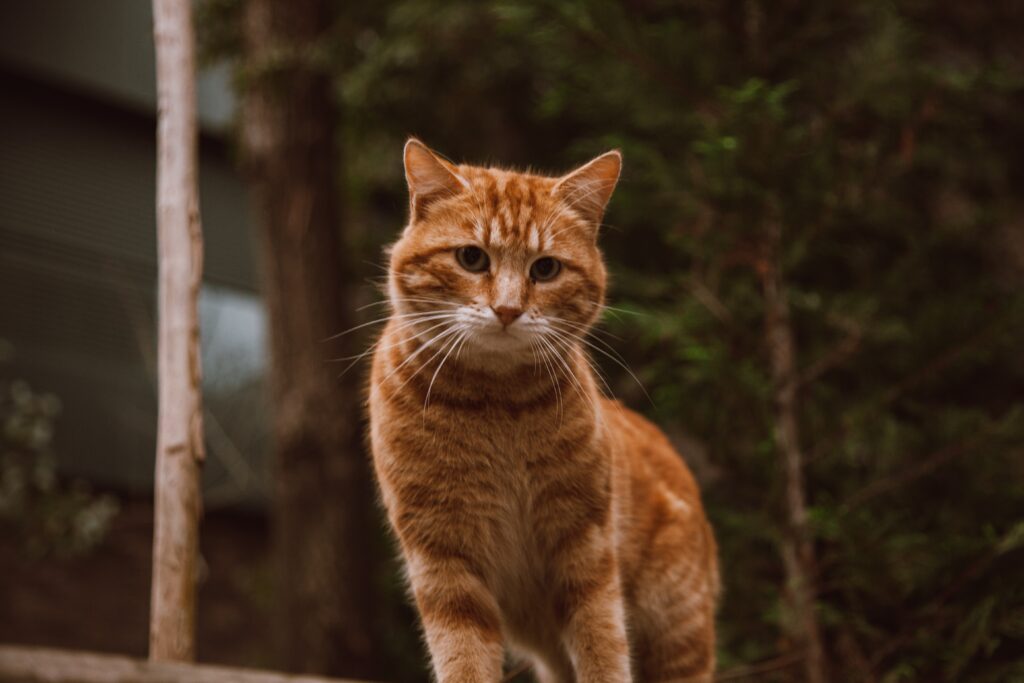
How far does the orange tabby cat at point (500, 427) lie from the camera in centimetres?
228

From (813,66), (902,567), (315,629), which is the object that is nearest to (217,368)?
(315,629)

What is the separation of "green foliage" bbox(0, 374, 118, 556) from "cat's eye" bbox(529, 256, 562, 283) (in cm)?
523

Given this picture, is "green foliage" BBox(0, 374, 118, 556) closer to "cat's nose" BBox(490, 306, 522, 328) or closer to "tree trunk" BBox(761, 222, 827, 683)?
"tree trunk" BBox(761, 222, 827, 683)

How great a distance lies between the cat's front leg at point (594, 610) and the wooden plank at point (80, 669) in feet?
3.05

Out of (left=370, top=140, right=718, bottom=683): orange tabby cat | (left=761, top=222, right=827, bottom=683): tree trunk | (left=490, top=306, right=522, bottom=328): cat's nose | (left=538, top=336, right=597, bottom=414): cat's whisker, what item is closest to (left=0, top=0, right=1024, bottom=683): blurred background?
(left=761, top=222, right=827, bottom=683): tree trunk

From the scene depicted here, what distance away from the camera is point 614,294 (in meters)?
4.39

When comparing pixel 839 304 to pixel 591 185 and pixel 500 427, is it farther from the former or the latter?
pixel 500 427

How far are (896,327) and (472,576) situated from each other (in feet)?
6.48

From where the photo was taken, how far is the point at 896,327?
3.49 m

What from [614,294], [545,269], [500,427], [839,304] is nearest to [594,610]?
[500,427]

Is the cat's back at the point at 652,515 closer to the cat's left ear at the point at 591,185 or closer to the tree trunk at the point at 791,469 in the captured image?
the tree trunk at the point at 791,469

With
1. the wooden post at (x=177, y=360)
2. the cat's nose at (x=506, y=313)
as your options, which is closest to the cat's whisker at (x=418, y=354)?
the cat's nose at (x=506, y=313)

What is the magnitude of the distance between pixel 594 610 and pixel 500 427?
0.48 meters

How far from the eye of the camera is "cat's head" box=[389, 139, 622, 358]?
7.48 ft
